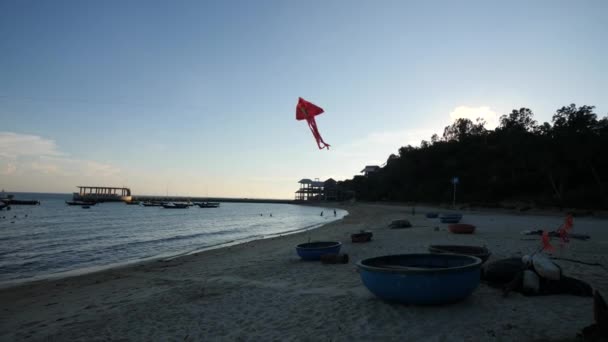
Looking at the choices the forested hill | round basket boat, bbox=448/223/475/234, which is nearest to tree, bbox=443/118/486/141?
the forested hill

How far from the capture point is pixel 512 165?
52.0 m

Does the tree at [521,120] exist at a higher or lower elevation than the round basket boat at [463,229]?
higher

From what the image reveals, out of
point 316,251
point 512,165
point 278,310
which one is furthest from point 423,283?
point 512,165

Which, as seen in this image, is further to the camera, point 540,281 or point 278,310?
point 278,310

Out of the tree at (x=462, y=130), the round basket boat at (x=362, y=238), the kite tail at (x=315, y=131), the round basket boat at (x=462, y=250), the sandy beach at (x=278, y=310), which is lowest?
the sandy beach at (x=278, y=310)

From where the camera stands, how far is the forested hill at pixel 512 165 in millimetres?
35969

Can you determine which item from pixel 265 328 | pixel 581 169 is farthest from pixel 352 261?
pixel 581 169

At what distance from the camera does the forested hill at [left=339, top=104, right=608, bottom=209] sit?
36.0m

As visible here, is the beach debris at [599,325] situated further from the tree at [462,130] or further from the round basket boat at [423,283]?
the tree at [462,130]

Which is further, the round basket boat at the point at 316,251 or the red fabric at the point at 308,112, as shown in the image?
the round basket boat at the point at 316,251

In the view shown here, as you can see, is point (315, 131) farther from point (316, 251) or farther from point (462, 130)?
point (462, 130)

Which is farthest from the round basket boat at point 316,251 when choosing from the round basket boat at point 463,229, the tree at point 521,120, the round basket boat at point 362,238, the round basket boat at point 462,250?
the tree at point 521,120

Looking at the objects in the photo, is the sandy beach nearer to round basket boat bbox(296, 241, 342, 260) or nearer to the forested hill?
round basket boat bbox(296, 241, 342, 260)

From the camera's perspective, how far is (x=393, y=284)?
6020 millimetres
